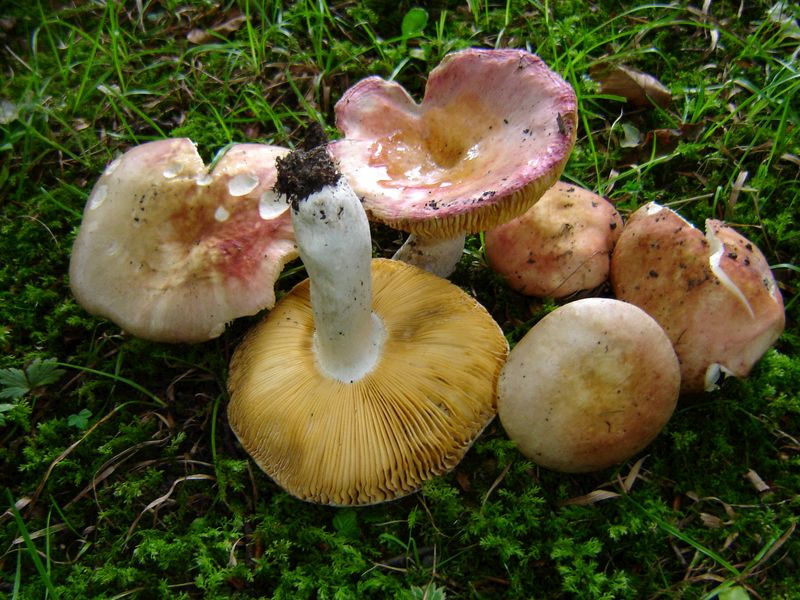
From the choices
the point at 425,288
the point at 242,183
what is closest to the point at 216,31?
the point at 242,183

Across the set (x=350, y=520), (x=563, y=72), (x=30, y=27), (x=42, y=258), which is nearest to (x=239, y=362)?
(x=350, y=520)

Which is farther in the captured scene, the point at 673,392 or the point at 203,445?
the point at 203,445

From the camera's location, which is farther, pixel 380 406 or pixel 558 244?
pixel 558 244

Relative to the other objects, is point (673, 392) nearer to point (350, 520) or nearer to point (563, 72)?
point (350, 520)

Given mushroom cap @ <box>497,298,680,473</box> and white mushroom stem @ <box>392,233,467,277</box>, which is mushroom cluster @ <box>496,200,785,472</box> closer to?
mushroom cap @ <box>497,298,680,473</box>

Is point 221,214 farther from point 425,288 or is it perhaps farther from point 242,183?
point 425,288
